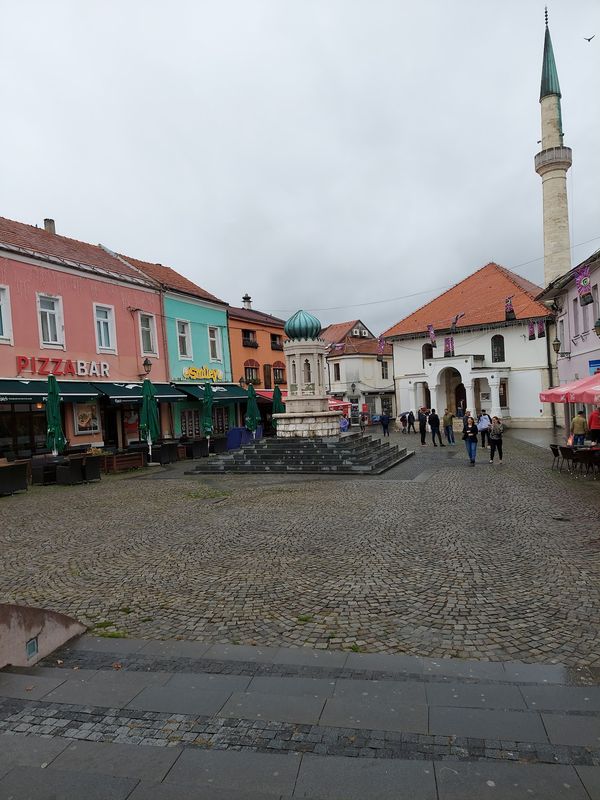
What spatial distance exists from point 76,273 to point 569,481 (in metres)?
18.4

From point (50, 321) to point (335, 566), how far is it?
16655 millimetres

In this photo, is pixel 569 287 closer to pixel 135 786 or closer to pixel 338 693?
pixel 338 693

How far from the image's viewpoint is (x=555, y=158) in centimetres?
3116

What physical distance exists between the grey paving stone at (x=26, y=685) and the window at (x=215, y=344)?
78.1 ft

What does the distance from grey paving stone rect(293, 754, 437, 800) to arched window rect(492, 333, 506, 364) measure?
34.2 m

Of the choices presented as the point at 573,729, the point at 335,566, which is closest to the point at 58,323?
the point at 335,566

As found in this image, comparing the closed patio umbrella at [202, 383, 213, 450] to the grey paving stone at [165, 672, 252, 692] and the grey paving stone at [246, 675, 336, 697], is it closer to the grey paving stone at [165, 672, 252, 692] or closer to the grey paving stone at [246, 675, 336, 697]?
the grey paving stone at [165, 672, 252, 692]

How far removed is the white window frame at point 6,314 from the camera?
57.0 ft

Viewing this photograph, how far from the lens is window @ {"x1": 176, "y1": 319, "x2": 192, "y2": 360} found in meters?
25.4

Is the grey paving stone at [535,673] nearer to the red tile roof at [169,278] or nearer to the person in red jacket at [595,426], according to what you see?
the person in red jacket at [595,426]

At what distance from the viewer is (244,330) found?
29984 mm

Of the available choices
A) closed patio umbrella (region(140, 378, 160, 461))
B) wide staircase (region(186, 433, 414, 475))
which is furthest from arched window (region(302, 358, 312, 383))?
closed patio umbrella (region(140, 378, 160, 461))

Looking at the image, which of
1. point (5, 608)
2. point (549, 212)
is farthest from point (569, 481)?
point (549, 212)

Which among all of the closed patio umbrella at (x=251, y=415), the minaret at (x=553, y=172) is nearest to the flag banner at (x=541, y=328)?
the minaret at (x=553, y=172)
